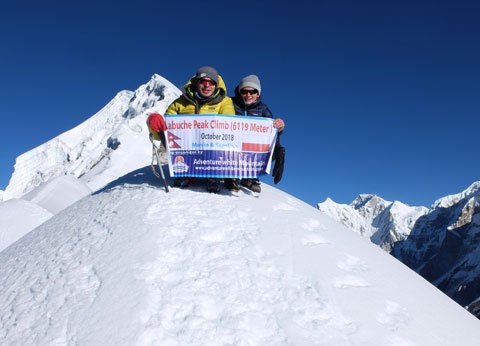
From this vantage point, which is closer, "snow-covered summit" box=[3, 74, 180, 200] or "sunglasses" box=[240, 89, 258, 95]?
"sunglasses" box=[240, 89, 258, 95]

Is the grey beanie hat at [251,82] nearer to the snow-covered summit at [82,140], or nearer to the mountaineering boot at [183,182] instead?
the mountaineering boot at [183,182]

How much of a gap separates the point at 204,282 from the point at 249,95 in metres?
3.92

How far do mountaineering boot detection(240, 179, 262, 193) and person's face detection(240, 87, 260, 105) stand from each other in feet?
4.92

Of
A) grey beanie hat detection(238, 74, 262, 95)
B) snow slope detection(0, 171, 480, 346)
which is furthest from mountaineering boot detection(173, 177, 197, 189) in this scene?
grey beanie hat detection(238, 74, 262, 95)

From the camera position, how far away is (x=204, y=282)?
12.2 ft

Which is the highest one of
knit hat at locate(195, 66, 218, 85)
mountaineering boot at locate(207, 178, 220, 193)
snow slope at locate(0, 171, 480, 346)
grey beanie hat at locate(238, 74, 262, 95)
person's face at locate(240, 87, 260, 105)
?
grey beanie hat at locate(238, 74, 262, 95)

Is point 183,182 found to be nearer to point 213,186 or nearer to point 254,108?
point 213,186

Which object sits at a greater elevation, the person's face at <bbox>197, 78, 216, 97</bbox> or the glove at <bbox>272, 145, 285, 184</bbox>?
the person's face at <bbox>197, 78, 216, 97</bbox>

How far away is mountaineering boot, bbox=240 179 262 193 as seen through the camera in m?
6.46

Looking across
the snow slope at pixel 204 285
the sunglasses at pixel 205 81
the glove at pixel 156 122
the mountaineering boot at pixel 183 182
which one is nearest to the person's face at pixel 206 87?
the sunglasses at pixel 205 81

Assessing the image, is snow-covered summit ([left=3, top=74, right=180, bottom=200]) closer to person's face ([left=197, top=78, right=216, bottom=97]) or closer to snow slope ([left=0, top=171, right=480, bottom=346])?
person's face ([left=197, top=78, right=216, bottom=97])

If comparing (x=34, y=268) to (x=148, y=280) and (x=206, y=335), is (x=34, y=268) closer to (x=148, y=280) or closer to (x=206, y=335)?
(x=148, y=280)

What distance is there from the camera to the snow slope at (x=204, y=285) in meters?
3.20

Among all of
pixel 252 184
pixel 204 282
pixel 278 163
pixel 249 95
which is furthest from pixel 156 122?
pixel 204 282
